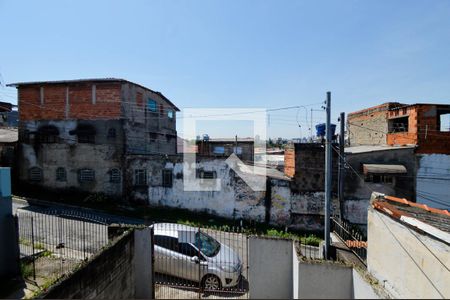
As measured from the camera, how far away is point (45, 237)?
10875mm

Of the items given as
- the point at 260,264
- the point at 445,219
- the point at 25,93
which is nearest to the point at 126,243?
the point at 260,264

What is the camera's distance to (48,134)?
17.3 metres

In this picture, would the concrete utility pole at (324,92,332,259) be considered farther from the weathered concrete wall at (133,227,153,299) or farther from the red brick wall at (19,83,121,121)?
the red brick wall at (19,83,121,121)

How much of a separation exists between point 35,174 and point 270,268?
59.0 ft

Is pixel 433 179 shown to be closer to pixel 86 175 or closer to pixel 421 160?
pixel 421 160

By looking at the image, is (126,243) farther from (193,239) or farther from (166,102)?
(166,102)

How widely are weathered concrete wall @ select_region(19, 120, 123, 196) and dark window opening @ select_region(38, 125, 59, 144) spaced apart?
21 cm

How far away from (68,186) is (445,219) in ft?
62.7

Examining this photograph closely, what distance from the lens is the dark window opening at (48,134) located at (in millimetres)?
17234

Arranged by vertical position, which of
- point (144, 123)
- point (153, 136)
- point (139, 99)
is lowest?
point (153, 136)

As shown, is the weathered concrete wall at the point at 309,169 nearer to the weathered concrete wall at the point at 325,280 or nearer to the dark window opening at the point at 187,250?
the dark window opening at the point at 187,250

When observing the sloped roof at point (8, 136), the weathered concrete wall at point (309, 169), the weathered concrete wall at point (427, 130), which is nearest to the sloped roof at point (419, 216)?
the weathered concrete wall at point (309, 169)

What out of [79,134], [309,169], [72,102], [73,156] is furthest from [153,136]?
[309,169]

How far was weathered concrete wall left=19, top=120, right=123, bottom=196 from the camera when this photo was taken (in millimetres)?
16672
